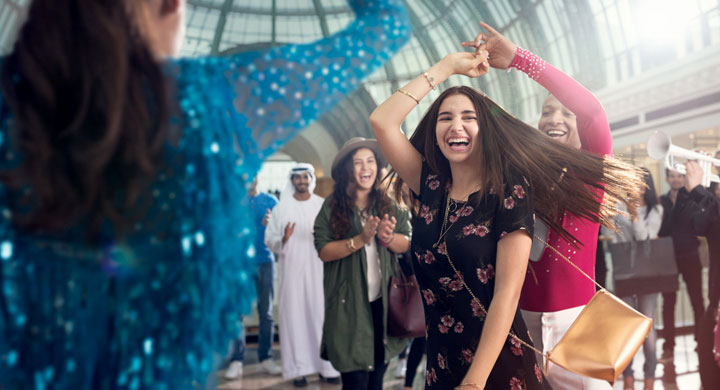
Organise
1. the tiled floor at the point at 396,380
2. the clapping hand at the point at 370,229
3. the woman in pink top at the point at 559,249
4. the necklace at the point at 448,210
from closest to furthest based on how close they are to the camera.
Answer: the necklace at the point at 448,210
the woman in pink top at the point at 559,249
the clapping hand at the point at 370,229
the tiled floor at the point at 396,380

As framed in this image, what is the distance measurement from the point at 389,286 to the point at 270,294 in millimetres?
2471

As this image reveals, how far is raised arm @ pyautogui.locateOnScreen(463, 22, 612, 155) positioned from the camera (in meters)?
1.98

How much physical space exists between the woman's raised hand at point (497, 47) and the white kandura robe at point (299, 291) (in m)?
3.09

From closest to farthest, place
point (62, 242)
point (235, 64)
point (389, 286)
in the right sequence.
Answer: point (62, 242) < point (235, 64) < point (389, 286)

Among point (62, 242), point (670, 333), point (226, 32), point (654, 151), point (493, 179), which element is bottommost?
point (670, 333)

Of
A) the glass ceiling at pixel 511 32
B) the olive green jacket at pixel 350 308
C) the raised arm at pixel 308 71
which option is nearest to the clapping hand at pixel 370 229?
the olive green jacket at pixel 350 308

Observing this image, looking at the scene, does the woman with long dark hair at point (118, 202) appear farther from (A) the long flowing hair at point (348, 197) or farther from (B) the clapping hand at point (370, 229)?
(A) the long flowing hair at point (348, 197)

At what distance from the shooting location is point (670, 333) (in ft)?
18.1

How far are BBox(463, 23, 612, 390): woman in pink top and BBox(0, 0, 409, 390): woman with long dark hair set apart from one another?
4.52ft

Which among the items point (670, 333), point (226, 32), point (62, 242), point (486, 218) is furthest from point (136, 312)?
point (226, 32)

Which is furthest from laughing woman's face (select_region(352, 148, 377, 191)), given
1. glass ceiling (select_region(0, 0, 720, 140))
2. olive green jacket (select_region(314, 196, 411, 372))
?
glass ceiling (select_region(0, 0, 720, 140))

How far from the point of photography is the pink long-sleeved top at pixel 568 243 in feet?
6.47

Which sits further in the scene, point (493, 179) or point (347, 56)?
point (493, 179)

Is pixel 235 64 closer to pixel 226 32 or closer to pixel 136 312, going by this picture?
pixel 136 312
